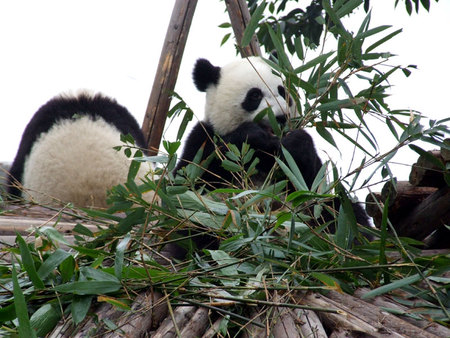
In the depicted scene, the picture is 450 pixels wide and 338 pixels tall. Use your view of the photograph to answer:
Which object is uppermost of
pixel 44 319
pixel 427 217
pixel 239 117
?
pixel 239 117

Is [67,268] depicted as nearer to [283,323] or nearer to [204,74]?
[283,323]

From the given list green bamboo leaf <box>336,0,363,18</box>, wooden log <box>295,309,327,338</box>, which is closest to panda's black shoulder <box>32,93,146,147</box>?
green bamboo leaf <box>336,0,363,18</box>

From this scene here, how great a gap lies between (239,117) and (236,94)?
13 cm

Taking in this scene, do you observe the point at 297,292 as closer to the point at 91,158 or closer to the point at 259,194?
the point at 259,194

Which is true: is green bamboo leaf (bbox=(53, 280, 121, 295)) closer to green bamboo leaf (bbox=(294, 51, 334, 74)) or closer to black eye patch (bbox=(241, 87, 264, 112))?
green bamboo leaf (bbox=(294, 51, 334, 74))

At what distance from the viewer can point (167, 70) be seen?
158 inches

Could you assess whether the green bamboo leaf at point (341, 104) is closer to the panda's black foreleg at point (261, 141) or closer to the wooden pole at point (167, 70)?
the panda's black foreleg at point (261, 141)

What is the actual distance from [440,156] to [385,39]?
434mm

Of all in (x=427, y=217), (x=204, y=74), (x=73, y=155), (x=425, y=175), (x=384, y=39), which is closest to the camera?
(x=384, y=39)

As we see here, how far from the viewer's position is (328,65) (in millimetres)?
1896

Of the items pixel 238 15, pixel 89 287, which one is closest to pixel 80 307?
pixel 89 287

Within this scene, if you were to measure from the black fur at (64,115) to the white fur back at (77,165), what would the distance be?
0.39 feet

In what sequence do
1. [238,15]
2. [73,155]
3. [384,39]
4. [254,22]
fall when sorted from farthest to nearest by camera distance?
1. [238,15]
2. [73,155]
3. [254,22]
4. [384,39]

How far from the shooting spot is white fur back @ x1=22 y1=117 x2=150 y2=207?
288 centimetres
